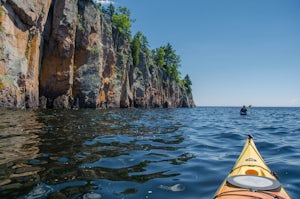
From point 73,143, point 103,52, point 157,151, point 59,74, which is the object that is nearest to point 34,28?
point 59,74

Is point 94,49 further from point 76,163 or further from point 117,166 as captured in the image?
point 117,166

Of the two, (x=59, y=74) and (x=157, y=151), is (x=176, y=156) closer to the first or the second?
(x=157, y=151)

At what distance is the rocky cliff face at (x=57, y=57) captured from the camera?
18.2 meters

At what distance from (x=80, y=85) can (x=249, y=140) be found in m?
25.6

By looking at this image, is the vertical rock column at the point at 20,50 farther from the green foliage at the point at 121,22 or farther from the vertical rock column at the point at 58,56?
the green foliage at the point at 121,22

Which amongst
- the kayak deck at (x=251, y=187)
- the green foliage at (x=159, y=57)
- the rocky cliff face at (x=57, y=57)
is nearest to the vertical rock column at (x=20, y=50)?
the rocky cliff face at (x=57, y=57)

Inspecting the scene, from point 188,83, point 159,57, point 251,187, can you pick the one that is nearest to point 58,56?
point 251,187

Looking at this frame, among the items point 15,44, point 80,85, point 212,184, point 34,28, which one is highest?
point 34,28

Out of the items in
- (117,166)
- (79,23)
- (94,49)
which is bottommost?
(117,166)

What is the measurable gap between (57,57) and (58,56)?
0.50 feet

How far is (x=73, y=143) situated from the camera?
287 inches

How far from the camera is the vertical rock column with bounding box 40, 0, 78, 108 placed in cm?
2539

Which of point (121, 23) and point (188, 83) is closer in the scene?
point (121, 23)

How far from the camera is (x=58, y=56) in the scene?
1024 inches
